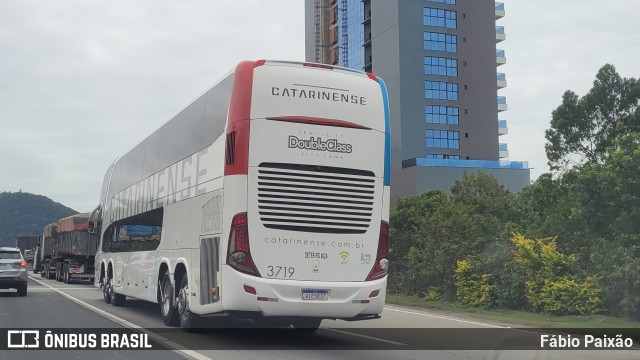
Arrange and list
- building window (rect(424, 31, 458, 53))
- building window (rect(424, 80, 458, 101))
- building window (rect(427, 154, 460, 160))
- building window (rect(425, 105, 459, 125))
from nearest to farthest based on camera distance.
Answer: building window (rect(427, 154, 460, 160)), building window (rect(425, 105, 459, 125)), building window (rect(424, 80, 458, 101)), building window (rect(424, 31, 458, 53))

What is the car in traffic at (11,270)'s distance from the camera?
24.8m

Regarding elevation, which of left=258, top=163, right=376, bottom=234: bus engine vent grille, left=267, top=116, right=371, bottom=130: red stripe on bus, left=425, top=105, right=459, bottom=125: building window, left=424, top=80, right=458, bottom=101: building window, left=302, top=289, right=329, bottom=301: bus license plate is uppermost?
left=424, top=80, right=458, bottom=101: building window

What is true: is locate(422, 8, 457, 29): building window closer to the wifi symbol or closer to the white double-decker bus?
the white double-decker bus

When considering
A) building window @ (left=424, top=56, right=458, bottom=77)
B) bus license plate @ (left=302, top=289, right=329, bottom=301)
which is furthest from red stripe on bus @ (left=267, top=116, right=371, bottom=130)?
building window @ (left=424, top=56, right=458, bottom=77)

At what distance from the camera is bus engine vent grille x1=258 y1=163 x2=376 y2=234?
36.9 ft

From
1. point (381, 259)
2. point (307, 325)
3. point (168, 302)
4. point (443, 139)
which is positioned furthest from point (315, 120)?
point (443, 139)

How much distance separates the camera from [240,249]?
36.1ft

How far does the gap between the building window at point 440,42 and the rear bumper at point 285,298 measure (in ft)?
257

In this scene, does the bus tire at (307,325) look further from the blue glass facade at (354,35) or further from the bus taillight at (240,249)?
the blue glass facade at (354,35)

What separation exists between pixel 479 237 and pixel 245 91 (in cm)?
1460

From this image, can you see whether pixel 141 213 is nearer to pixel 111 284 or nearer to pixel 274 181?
pixel 111 284

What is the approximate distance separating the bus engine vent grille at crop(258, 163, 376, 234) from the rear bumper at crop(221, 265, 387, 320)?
2.76 ft

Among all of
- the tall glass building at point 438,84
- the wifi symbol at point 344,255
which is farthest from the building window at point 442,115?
the wifi symbol at point 344,255

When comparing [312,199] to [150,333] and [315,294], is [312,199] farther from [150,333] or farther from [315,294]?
[150,333]
